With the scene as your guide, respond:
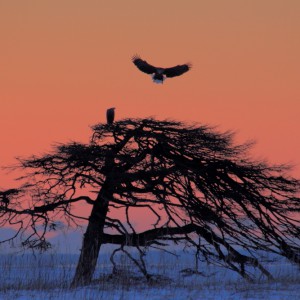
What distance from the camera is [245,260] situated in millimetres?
17375

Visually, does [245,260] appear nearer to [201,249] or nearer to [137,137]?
[201,249]

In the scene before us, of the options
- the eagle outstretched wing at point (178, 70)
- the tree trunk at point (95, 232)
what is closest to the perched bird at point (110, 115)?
the tree trunk at point (95, 232)

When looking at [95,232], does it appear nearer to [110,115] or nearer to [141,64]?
[110,115]

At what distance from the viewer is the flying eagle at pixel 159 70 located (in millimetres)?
20984

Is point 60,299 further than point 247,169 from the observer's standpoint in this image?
No

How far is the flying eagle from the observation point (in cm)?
2098

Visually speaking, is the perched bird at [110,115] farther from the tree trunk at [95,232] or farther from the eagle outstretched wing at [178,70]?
the eagle outstretched wing at [178,70]

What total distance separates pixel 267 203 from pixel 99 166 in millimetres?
4509

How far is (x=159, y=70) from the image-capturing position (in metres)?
21.2

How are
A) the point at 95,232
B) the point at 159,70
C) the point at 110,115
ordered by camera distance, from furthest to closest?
the point at 159,70, the point at 110,115, the point at 95,232

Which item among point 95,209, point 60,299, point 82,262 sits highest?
point 95,209

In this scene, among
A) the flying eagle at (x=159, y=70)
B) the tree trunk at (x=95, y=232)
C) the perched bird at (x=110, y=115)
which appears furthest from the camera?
the flying eagle at (x=159, y=70)

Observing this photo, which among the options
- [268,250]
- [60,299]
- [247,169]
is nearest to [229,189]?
[247,169]

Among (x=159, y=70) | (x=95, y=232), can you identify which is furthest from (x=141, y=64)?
(x=95, y=232)
